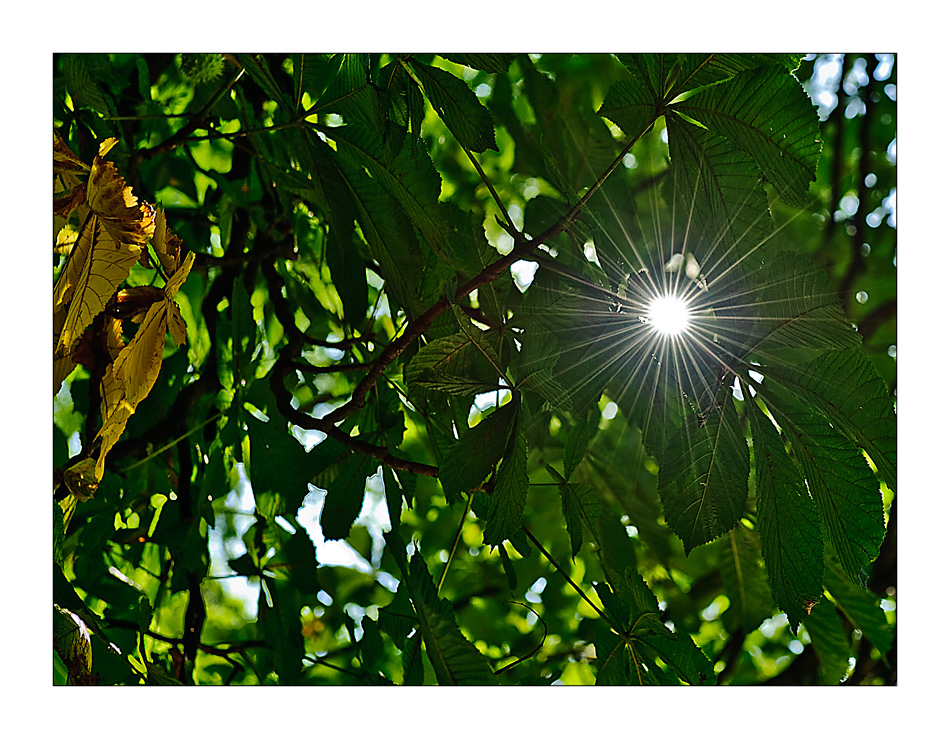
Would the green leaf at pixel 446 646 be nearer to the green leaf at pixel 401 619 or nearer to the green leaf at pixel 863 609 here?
the green leaf at pixel 401 619

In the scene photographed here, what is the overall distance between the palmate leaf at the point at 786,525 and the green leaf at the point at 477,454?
0.12 meters

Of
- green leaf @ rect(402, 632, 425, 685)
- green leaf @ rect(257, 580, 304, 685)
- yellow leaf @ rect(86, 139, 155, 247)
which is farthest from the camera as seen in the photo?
green leaf @ rect(257, 580, 304, 685)

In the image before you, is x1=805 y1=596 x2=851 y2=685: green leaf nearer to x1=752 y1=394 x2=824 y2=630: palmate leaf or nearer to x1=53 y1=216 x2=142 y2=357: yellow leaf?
x1=752 y1=394 x2=824 y2=630: palmate leaf

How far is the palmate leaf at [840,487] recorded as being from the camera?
11.8 inches

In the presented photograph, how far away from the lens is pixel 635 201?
0.49 meters

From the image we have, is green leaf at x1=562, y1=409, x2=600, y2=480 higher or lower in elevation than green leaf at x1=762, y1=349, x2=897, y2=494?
higher

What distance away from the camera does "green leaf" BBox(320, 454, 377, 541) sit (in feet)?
1.58

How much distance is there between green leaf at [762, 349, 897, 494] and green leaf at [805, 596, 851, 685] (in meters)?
0.23

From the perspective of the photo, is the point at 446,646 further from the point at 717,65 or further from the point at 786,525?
the point at 717,65

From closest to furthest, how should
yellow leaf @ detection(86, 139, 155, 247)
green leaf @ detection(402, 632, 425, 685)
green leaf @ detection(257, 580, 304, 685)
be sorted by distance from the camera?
yellow leaf @ detection(86, 139, 155, 247), green leaf @ detection(402, 632, 425, 685), green leaf @ detection(257, 580, 304, 685)

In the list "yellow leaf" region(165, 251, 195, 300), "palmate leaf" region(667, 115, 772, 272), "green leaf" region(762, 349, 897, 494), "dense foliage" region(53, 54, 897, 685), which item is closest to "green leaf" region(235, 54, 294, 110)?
"dense foliage" region(53, 54, 897, 685)

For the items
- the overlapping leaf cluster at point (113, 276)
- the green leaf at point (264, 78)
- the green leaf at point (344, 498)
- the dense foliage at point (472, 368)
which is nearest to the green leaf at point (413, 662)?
the dense foliage at point (472, 368)
